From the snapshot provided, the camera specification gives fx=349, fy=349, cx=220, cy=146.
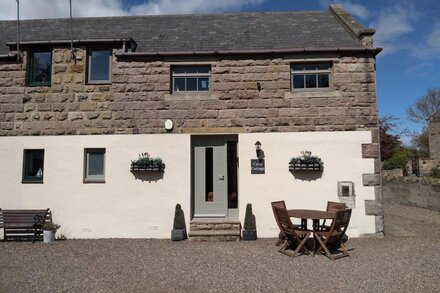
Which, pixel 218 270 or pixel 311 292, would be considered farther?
pixel 218 270

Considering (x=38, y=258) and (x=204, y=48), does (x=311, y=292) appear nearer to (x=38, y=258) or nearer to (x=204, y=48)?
(x=38, y=258)

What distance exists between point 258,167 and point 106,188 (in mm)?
3856

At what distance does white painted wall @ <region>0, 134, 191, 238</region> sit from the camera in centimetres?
871

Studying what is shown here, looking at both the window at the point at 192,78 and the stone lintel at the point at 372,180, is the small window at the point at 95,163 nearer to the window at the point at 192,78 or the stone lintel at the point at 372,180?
the window at the point at 192,78

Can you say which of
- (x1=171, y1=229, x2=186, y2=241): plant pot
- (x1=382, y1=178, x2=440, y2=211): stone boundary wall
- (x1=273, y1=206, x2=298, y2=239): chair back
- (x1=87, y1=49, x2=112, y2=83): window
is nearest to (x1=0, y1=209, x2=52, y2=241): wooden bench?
(x1=171, y1=229, x2=186, y2=241): plant pot

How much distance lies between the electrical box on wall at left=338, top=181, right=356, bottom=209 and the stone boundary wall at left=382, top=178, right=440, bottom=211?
6.36m

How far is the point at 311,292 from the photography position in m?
4.96

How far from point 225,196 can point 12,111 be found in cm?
594

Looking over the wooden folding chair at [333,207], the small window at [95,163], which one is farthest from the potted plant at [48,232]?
the wooden folding chair at [333,207]

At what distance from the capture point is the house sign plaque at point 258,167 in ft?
28.6

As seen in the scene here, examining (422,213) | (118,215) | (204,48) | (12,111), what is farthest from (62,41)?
(422,213)

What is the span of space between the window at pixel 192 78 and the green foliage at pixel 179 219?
10.0ft

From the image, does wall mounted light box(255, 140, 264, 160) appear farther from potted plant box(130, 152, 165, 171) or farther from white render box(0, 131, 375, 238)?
potted plant box(130, 152, 165, 171)

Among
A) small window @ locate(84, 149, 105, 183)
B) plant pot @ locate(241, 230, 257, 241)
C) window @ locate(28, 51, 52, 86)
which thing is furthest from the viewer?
window @ locate(28, 51, 52, 86)
